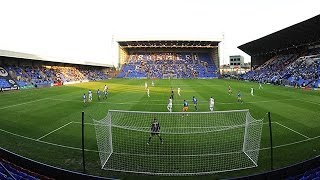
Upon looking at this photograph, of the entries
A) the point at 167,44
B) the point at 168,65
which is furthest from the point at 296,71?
the point at 167,44

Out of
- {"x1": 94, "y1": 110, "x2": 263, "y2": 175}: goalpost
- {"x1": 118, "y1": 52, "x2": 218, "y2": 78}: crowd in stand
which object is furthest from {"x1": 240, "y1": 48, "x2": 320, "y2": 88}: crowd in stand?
{"x1": 94, "y1": 110, "x2": 263, "y2": 175}: goalpost

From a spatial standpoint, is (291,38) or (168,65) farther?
(168,65)

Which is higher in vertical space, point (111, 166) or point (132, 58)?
point (132, 58)

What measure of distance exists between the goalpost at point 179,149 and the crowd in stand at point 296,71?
3759 centimetres

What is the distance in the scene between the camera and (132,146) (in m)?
14.1

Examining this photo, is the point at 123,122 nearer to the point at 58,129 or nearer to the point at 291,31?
the point at 58,129

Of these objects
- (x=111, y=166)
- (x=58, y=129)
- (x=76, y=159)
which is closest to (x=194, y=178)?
(x=111, y=166)

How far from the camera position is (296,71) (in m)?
56.2

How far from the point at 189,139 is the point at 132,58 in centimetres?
9762

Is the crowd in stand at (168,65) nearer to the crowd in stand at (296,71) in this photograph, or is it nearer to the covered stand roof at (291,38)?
the covered stand roof at (291,38)

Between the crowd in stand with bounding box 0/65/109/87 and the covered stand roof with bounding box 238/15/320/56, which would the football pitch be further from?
the crowd in stand with bounding box 0/65/109/87

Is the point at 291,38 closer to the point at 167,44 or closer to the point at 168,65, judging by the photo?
the point at 167,44

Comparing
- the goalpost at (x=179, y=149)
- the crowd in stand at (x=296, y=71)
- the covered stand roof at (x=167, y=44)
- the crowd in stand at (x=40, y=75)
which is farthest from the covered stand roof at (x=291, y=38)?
the crowd in stand at (x=40, y=75)

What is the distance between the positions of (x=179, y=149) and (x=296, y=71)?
2035 inches
